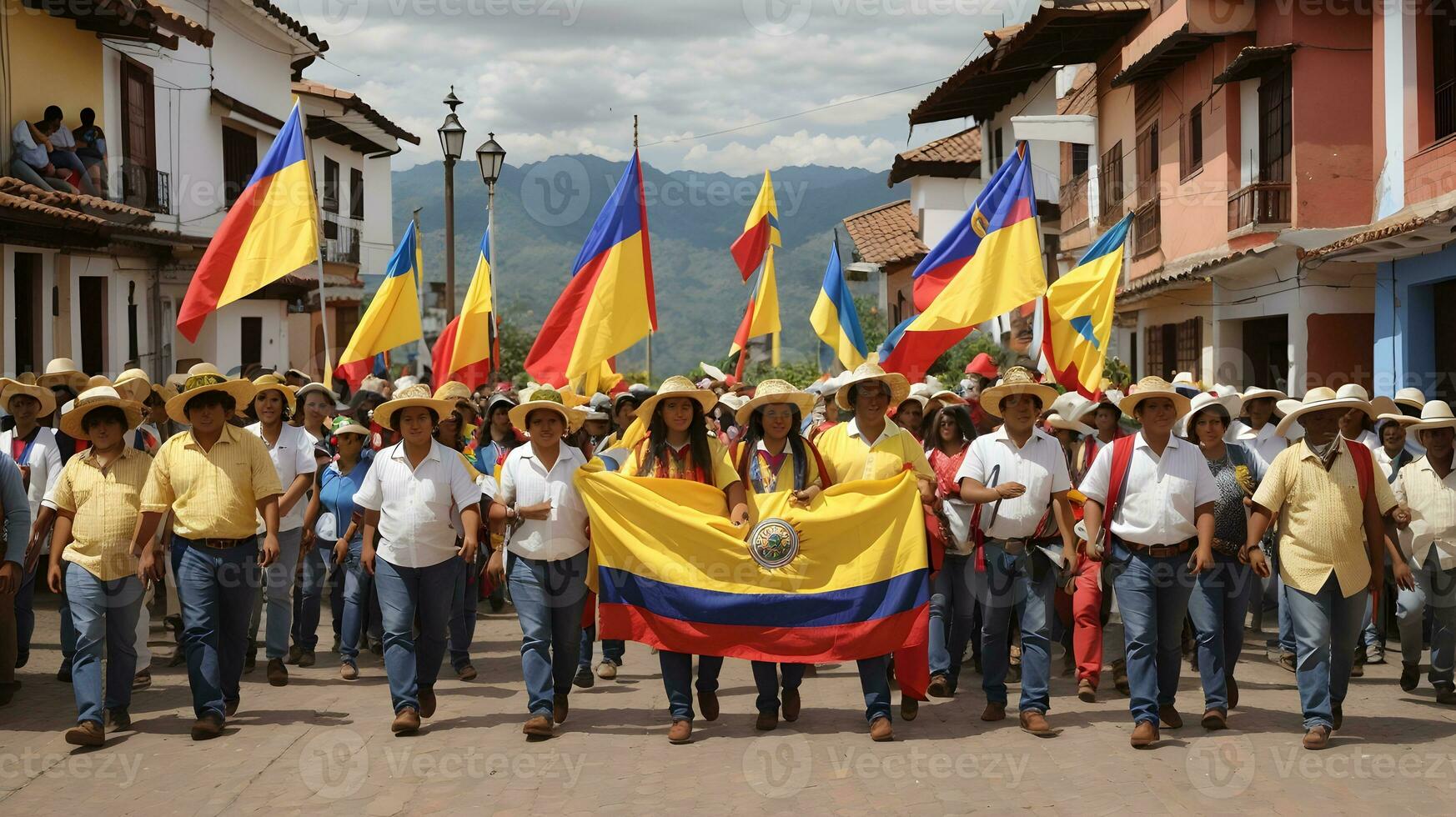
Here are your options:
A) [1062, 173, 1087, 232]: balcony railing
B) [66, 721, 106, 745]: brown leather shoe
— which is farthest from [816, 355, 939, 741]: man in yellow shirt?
[1062, 173, 1087, 232]: balcony railing

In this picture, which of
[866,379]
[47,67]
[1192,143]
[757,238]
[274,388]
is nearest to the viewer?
[866,379]

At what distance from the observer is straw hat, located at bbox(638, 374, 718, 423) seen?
24.8 feet

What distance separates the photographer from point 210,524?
7512mm

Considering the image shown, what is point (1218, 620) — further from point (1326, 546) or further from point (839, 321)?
point (839, 321)

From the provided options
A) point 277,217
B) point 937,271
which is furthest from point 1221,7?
point 277,217

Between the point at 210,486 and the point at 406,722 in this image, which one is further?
the point at 210,486

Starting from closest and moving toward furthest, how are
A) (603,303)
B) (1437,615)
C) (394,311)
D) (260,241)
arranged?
(1437,615) < (260,241) < (603,303) < (394,311)

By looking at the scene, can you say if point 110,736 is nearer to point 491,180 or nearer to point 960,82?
point 491,180

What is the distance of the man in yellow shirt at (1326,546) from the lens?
A: 7.19 m

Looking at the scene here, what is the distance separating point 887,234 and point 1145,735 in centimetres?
3666

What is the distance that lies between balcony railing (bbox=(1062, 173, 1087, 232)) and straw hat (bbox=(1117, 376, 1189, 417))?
21.3 metres

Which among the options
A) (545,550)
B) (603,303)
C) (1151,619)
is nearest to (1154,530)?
(1151,619)

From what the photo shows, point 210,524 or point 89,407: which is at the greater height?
point 89,407

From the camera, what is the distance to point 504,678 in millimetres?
9391
